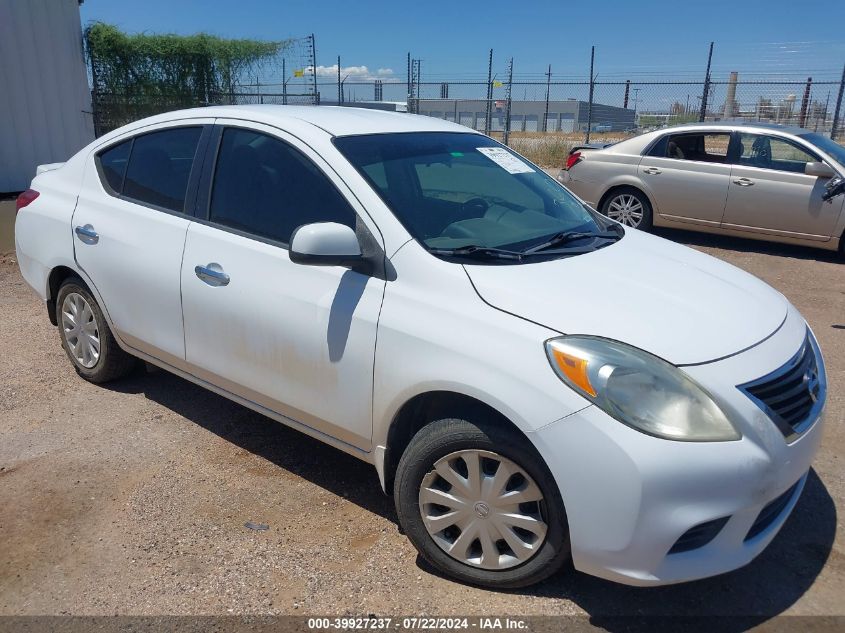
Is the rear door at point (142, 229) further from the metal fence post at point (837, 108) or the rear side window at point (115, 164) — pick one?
the metal fence post at point (837, 108)

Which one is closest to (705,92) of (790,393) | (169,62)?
(169,62)

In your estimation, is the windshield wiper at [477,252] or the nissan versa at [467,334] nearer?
the nissan versa at [467,334]

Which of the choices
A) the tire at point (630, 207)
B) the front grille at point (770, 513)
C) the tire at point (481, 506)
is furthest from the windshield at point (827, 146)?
the tire at point (481, 506)

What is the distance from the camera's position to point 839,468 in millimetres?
3629

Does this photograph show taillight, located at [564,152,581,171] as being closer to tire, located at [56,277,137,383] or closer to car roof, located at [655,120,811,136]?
car roof, located at [655,120,811,136]

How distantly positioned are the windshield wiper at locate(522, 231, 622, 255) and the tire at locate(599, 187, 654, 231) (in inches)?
240

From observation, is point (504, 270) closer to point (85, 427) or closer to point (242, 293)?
point (242, 293)

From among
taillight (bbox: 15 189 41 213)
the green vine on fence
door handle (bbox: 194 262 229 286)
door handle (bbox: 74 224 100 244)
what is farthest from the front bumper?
the green vine on fence

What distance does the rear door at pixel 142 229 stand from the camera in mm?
3600

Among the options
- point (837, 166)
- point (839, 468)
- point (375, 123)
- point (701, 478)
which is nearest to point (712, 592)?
point (701, 478)

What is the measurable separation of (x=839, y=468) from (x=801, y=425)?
4.72 ft

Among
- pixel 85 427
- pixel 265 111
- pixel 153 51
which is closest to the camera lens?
pixel 265 111

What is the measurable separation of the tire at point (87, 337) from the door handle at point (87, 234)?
1.08 ft

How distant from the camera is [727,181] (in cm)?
866
